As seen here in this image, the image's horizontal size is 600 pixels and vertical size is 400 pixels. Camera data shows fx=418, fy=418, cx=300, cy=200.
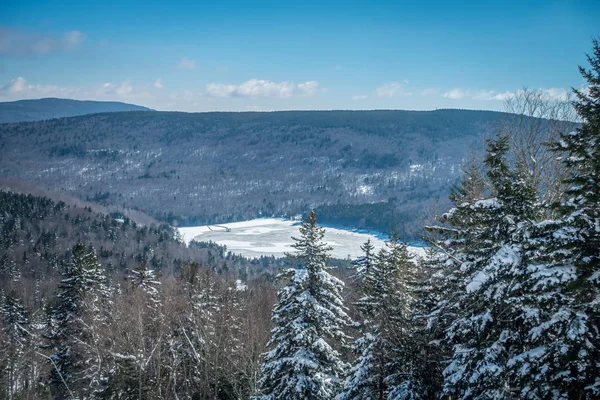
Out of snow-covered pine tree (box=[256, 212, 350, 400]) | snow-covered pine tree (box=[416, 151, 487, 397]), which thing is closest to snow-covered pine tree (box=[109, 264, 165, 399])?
snow-covered pine tree (box=[256, 212, 350, 400])

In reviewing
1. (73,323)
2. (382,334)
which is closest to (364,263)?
(382,334)

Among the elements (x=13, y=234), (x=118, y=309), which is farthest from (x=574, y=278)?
(x=13, y=234)

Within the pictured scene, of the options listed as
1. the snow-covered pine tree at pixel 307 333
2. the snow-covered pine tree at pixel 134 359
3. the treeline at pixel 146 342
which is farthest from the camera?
the treeline at pixel 146 342

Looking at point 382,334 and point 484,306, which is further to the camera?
point 382,334

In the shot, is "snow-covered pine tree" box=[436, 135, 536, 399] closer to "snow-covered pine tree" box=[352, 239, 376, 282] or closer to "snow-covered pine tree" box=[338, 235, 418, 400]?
"snow-covered pine tree" box=[338, 235, 418, 400]

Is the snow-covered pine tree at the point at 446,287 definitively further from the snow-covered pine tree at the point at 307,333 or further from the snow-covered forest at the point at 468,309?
the snow-covered pine tree at the point at 307,333

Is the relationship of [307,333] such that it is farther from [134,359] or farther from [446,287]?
[134,359]

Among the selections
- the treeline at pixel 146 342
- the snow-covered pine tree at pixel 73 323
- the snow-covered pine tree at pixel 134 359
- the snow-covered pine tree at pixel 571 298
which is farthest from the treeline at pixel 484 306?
the snow-covered pine tree at pixel 73 323
